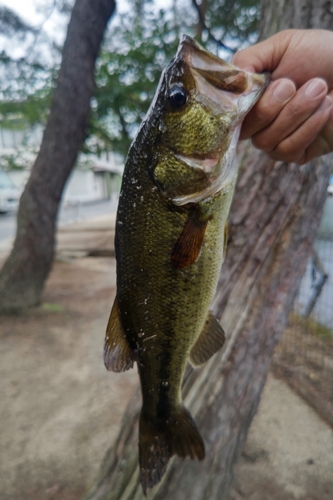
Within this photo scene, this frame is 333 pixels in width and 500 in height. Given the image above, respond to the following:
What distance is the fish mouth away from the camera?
4.06 ft

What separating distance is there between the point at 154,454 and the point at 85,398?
277 centimetres

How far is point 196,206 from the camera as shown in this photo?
1.32m

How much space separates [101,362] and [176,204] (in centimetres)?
402

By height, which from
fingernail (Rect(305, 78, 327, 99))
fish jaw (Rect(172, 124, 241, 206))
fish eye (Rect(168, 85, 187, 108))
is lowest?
fish jaw (Rect(172, 124, 241, 206))

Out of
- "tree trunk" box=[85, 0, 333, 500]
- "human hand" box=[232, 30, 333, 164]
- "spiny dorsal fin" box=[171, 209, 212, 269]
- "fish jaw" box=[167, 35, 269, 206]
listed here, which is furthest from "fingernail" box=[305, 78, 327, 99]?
"tree trunk" box=[85, 0, 333, 500]

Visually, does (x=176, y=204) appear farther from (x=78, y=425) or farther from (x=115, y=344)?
(x=78, y=425)

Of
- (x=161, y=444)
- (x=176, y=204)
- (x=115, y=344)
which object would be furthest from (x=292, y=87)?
(x=161, y=444)

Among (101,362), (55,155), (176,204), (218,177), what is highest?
(218,177)

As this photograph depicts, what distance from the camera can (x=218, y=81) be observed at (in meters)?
1.25

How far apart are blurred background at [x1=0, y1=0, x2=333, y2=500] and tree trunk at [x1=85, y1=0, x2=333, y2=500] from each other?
74 cm

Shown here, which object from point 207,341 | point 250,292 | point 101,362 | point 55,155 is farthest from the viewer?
point 55,155

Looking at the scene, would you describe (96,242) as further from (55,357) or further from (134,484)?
(134,484)

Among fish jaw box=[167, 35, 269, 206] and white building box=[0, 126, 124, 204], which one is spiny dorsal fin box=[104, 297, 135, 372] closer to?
fish jaw box=[167, 35, 269, 206]

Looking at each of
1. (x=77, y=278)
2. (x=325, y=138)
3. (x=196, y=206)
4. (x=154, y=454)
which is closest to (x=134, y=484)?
(x=154, y=454)
